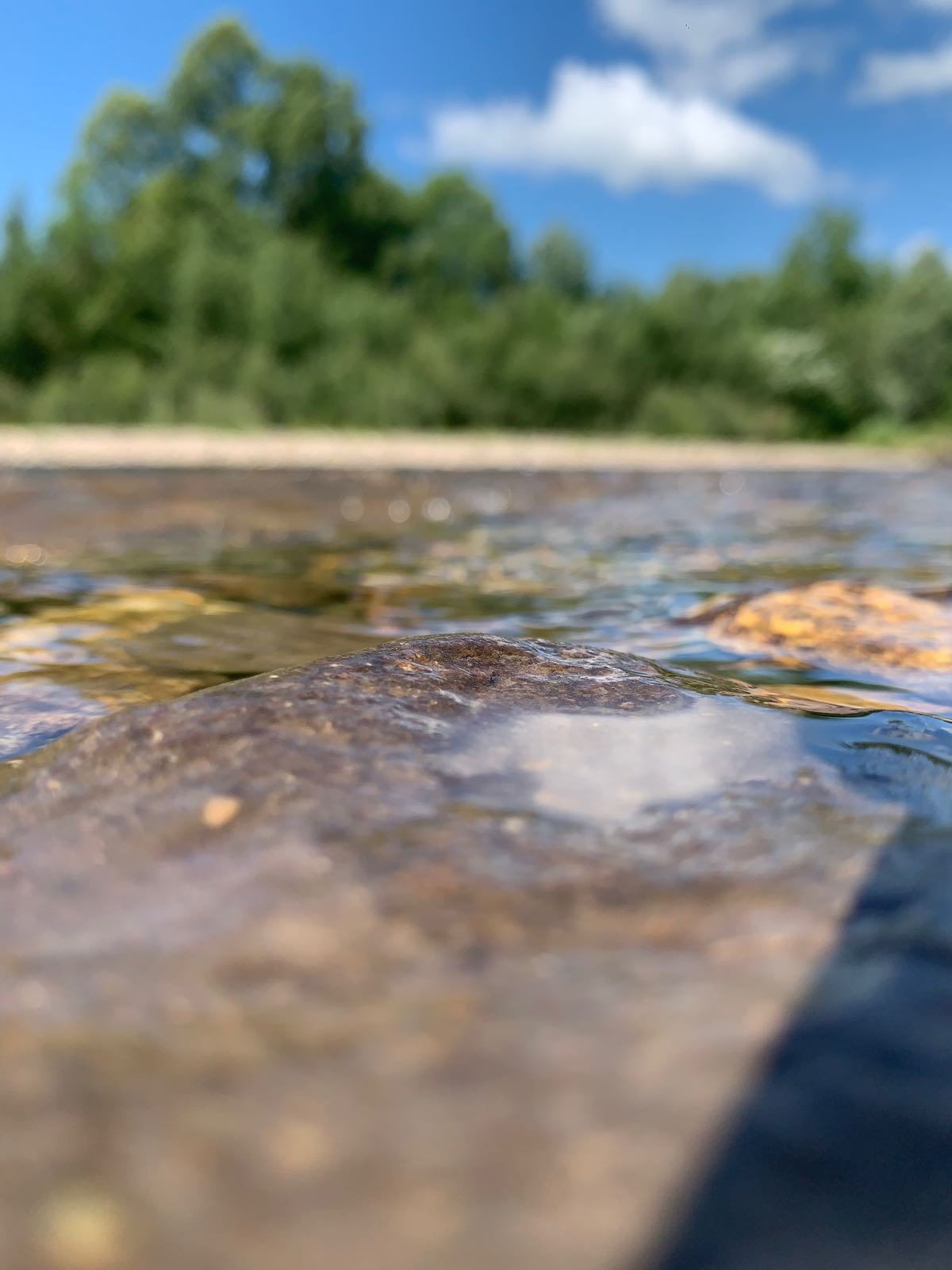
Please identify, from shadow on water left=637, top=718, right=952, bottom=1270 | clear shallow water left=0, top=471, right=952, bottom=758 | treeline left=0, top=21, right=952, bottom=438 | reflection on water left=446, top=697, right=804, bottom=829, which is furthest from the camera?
treeline left=0, top=21, right=952, bottom=438

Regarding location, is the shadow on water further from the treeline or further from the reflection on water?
the treeline

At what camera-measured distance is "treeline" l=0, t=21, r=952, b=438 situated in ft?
Result: 74.9

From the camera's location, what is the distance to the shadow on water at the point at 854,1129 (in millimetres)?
585

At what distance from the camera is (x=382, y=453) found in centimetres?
1452

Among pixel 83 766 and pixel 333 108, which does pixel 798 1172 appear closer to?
pixel 83 766

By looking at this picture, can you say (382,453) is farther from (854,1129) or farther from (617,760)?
(854,1129)

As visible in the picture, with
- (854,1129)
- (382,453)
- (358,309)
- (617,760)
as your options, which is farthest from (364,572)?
(358,309)

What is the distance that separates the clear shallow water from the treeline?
14015mm

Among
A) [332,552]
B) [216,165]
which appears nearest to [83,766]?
[332,552]

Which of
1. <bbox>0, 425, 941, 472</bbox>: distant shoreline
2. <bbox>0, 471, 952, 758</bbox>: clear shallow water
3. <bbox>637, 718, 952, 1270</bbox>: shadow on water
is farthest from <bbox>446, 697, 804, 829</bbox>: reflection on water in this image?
<bbox>0, 425, 941, 472</bbox>: distant shoreline

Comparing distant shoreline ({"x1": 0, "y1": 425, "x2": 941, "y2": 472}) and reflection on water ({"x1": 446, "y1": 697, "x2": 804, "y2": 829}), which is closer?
reflection on water ({"x1": 446, "y1": 697, "x2": 804, "y2": 829})

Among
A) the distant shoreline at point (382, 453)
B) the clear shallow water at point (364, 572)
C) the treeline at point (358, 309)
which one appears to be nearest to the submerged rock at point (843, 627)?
the clear shallow water at point (364, 572)

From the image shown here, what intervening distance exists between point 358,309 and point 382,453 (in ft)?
36.6

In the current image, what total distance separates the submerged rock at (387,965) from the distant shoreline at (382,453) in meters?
9.28
